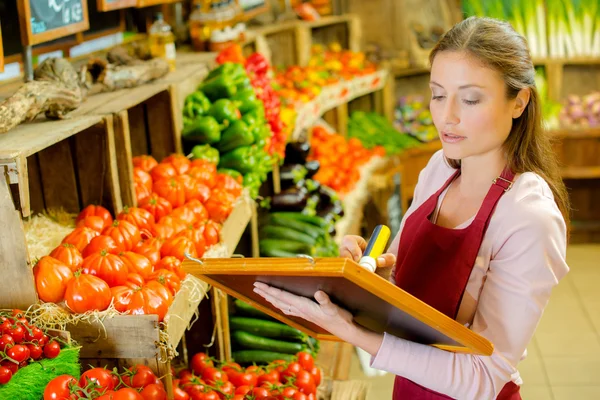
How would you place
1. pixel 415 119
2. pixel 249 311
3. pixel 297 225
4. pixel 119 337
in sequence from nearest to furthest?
pixel 119 337 < pixel 249 311 < pixel 297 225 < pixel 415 119

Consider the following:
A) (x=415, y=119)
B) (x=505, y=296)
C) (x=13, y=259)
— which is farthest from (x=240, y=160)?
(x=415, y=119)

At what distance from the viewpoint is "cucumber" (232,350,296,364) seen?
3586 millimetres

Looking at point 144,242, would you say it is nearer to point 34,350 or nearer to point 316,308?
point 34,350

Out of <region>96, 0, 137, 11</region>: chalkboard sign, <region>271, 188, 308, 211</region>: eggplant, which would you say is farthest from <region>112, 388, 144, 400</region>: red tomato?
<region>271, 188, 308, 211</region>: eggplant

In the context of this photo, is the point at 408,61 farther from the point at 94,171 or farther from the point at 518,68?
the point at 518,68

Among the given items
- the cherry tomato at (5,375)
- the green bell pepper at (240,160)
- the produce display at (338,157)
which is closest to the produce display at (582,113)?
the produce display at (338,157)

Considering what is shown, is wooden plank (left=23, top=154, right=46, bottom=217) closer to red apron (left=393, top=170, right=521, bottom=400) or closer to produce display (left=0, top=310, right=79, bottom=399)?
produce display (left=0, top=310, right=79, bottom=399)

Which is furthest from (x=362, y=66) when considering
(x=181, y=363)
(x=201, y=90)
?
(x=181, y=363)

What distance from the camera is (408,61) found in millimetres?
6809

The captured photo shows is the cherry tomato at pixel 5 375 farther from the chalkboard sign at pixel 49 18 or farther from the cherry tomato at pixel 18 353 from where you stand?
the chalkboard sign at pixel 49 18

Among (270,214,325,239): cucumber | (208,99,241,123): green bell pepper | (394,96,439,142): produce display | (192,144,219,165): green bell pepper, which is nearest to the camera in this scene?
(192,144,219,165): green bell pepper

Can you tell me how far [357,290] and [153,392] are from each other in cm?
86

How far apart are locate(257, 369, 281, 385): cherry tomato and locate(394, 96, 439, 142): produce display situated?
418cm

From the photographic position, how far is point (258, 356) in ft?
11.8
